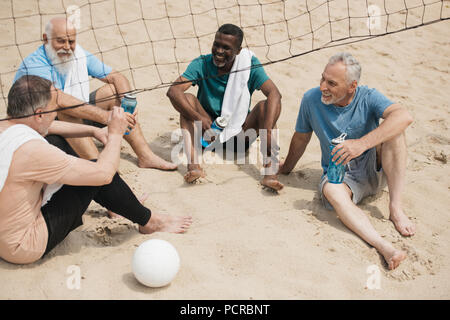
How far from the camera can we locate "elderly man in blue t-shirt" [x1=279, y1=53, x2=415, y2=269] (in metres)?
3.03

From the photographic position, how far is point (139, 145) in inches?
149

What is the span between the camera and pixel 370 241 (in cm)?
294

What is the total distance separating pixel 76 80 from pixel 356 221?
230 cm

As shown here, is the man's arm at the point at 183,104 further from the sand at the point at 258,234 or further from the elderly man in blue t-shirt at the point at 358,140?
the elderly man in blue t-shirt at the point at 358,140

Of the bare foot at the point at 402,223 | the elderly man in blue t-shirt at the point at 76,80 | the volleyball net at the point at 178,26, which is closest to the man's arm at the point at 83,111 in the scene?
the elderly man in blue t-shirt at the point at 76,80

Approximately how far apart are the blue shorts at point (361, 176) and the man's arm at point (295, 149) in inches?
14.8

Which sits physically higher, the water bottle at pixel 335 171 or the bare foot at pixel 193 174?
the water bottle at pixel 335 171

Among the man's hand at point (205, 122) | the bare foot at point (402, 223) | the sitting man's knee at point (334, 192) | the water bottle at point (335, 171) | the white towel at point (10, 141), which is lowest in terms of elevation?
the bare foot at point (402, 223)

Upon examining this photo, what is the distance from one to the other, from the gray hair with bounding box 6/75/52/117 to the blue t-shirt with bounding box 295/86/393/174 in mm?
1776

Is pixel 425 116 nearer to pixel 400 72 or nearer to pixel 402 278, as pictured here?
pixel 400 72

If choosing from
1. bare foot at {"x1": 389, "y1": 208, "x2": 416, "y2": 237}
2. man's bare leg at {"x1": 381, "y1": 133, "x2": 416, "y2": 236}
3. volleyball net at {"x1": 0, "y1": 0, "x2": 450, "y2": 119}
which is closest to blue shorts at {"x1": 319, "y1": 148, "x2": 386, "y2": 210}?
man's bare leg at {"x1": 381, "y1": 133, "x2": 416, "y2": 236}

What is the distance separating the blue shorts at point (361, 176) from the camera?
10.8 feet

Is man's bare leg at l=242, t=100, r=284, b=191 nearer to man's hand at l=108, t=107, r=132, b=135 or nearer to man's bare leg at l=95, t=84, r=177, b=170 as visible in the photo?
man's bare leg at l=95, t=84, r=177, b=170

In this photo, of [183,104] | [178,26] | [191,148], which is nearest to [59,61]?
[183,104]
